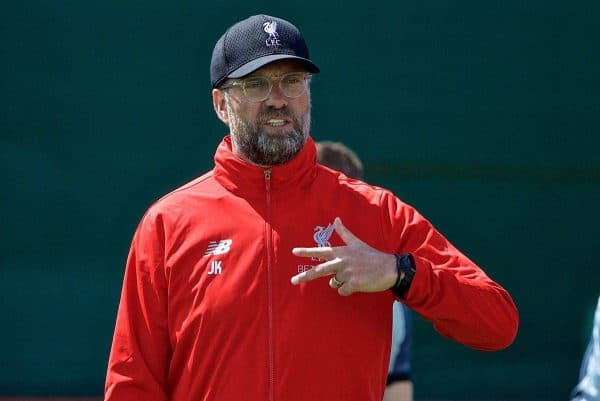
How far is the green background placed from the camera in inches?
203

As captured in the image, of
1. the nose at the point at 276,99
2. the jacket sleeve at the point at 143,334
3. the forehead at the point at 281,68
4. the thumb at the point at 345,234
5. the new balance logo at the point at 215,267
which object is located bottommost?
the jacket sleeve at the point at 143,334

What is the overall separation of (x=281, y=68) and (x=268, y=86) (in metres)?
0.05

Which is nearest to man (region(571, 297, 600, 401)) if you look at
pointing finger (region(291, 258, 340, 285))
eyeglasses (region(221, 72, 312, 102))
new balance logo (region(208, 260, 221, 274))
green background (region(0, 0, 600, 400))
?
pointing finger (region(291, 258, 340, 285))

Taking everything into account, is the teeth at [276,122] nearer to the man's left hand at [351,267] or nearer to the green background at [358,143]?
the man's left hand at [351,267]

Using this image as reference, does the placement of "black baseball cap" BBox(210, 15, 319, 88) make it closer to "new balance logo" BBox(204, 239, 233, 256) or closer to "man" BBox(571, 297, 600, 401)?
"new balance logo" BBox(204, 239, 233, 256)

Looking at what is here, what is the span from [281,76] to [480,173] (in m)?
2.46

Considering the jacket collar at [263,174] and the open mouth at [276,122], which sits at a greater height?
the open mouth at [276,122]

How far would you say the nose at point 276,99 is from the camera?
2951 millimetres

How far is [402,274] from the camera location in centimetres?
271

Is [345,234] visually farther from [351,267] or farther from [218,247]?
[218,247]

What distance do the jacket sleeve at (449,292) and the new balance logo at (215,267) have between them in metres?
0.41

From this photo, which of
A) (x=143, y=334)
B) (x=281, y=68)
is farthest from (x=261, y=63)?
(x=143, y=334)

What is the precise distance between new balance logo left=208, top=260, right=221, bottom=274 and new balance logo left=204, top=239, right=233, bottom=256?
0.08 ft

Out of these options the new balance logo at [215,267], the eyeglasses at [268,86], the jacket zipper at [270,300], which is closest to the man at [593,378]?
the jacket zipper at [270,300]
